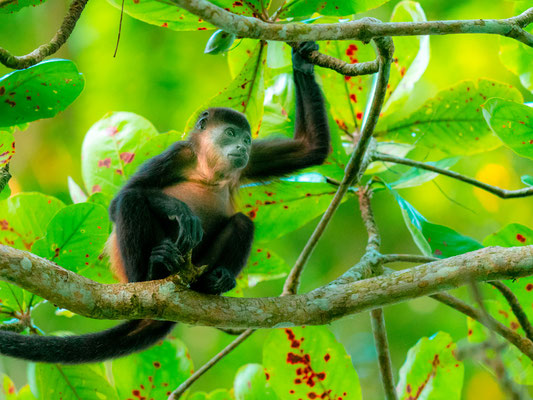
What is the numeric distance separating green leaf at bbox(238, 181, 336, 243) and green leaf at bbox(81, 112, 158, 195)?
70 centimetres

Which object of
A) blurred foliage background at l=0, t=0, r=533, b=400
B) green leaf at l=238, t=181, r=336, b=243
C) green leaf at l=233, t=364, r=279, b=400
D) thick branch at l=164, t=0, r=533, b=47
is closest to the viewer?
thick branch at l=164, t=0, r=533, b=47

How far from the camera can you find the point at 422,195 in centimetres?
697

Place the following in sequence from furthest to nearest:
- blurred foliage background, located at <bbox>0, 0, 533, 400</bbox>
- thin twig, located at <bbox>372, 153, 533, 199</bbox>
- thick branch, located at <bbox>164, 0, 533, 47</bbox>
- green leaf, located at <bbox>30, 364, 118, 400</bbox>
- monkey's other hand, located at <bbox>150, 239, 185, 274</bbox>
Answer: blurred foliage background, located at <bbox>0, 0, 533, 400</bbox> < thin twig, located at <bbox>372, 153, 533, 199</bbox> < green leaf, located at <bbox>30, 364, 118, 400</bbox> < monkey's other hand, located at <bbox>150, 239, 185, 274</bbox> < thick branch, located at <bbox>164, 0, 533, 47</bbox>

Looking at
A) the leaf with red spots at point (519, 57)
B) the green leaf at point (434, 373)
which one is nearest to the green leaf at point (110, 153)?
the green leaf at point (434, 373)

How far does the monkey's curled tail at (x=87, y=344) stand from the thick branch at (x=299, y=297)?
490 millimetres

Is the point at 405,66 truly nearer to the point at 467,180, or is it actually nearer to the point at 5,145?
the point at 467,180

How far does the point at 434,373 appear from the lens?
123 inches

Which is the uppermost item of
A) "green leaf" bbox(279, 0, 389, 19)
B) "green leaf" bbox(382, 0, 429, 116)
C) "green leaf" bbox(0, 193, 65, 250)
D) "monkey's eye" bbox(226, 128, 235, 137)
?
"green leaf" bbox(279, 0, 389, 19)

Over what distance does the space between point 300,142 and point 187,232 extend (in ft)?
3.83

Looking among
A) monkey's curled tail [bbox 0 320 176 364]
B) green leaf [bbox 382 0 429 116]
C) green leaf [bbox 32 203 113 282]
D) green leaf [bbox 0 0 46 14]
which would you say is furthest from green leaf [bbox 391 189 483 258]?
green leaf [bbox 0 0 46 14]

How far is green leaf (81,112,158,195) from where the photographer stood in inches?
139

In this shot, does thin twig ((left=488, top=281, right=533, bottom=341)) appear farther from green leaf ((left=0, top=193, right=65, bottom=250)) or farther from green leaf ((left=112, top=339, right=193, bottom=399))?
green leaf ((left=0, top=193, right=65, bottom=250))

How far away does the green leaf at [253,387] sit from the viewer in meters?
3.10

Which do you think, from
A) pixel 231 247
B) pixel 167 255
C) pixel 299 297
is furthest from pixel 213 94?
pixel 299 297
